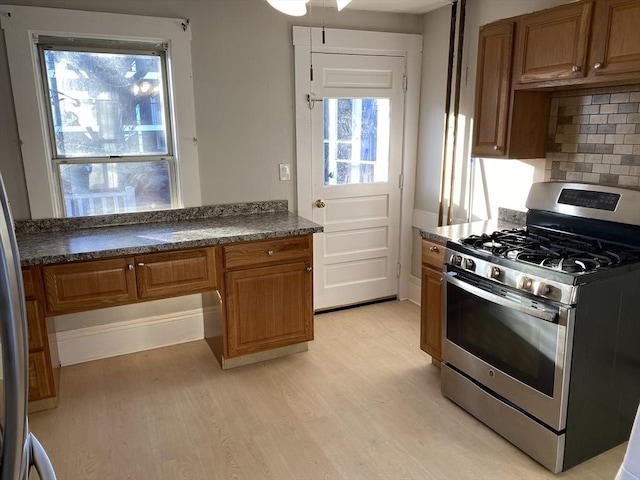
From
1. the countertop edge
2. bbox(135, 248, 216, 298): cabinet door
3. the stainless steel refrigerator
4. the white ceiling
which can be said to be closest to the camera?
the stainless steel refrigerator

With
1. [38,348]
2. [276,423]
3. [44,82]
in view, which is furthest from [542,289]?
[44,82]

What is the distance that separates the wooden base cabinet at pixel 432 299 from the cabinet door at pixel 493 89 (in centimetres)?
66

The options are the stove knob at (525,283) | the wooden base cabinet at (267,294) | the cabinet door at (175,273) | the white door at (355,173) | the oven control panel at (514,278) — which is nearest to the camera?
the oven control panel at (514,278)

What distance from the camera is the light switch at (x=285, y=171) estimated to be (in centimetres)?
346

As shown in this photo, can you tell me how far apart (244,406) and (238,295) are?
634 millimetres

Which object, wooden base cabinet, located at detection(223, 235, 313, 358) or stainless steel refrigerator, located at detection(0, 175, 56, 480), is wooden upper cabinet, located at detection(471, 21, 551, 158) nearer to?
wooden base cabinet, located at detection(223, 235, 313, 358)

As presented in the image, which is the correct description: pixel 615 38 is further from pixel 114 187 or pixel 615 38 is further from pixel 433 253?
pixel 114 187

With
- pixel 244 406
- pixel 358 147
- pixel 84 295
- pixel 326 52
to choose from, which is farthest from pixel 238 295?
pixel 326 52

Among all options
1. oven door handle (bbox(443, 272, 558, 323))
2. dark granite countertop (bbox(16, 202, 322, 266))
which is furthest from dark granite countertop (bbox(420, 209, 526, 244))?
dark granite countertop (bbox(16, 202, 322, 266))

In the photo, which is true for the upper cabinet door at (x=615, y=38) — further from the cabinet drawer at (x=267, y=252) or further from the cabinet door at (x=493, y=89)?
the cabinet drawer at (x=267, y=252)

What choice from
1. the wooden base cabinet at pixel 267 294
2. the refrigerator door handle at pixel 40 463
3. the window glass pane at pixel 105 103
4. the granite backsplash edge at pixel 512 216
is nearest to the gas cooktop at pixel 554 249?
the granite backsplash edge at pixel 512 216

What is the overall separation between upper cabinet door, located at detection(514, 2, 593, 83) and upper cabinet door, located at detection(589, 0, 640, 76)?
5 cm

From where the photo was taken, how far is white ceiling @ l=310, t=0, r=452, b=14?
10.7ft

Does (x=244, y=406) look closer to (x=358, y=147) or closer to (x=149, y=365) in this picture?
(x=149, y=365)
